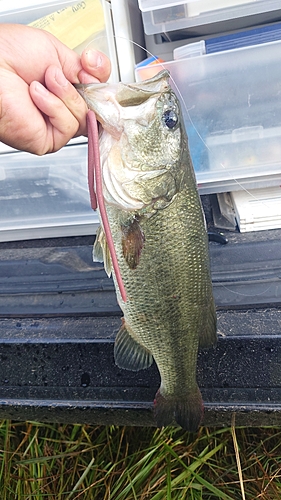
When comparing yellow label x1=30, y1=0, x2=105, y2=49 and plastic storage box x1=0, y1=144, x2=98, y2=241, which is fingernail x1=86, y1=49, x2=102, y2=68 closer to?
yellow label x1=30, y1=0, x2=105, y2=49

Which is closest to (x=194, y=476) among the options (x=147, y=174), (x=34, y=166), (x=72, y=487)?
(x=72, y=487)

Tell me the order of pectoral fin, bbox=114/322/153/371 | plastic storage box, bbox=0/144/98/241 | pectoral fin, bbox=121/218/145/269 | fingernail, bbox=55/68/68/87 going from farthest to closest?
plastic storage box, bbox=0/144/98/241 < pectoral fin, bbox=114/322/153/371 < pectoral fin, bbox=121/218/145/269 < fingernail, bbox=55/68/68/87

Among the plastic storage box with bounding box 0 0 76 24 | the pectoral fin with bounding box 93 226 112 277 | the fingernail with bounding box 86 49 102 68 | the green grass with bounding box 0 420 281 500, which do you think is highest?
the plastic storage box with bounding box 0 0 76 24

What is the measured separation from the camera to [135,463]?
165cm

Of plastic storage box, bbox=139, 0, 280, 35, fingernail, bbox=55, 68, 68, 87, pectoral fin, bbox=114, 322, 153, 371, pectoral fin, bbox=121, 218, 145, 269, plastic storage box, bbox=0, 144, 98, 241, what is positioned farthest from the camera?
plastic storage box, bbox=0, 144, 98, 241

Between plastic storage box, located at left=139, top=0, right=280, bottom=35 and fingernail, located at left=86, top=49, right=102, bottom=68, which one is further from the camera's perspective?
plastic storage box, located at left=139, top=0, right=280, bottom=35

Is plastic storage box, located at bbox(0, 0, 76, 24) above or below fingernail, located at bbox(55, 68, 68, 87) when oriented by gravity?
above

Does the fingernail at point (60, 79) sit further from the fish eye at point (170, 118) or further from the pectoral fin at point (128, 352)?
the pectoral fin at point (128, 352)

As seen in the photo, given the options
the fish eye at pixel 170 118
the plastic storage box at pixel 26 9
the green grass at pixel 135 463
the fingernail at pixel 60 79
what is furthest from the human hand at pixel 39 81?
the green grass at pixel 135 463

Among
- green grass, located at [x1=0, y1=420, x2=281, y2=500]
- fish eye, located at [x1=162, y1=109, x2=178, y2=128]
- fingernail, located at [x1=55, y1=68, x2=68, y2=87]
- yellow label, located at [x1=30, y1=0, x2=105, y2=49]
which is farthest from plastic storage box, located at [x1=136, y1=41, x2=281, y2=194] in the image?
green grass, located at [x1=0, y1=420, x2=281, y2=500]

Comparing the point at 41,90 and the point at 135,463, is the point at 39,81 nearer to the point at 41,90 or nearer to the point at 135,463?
the point at 41,90

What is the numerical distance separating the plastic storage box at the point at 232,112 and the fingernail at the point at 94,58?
0.53 meters

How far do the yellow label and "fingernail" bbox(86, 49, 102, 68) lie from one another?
66 cm

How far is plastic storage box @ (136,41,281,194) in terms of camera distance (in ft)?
4.86
